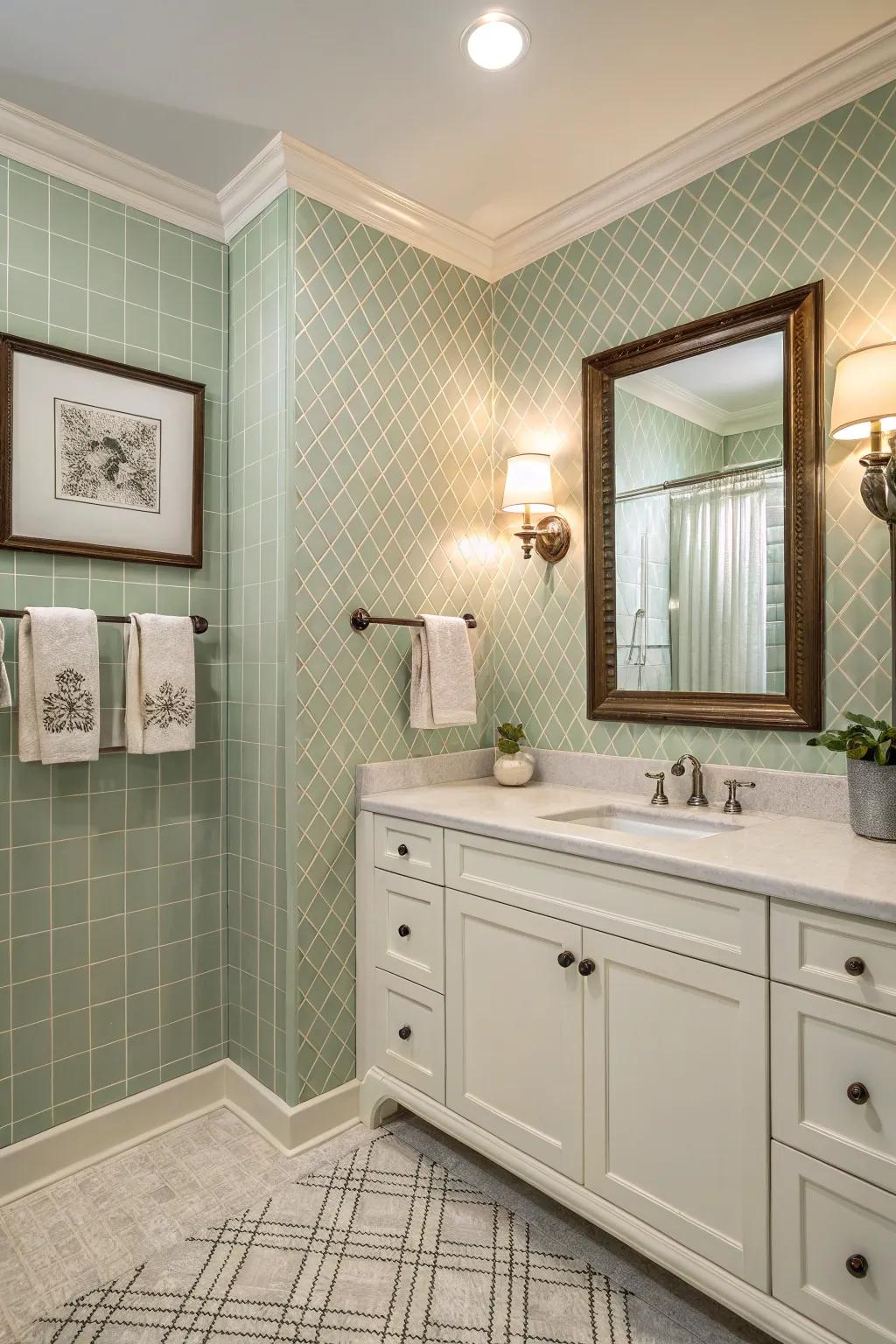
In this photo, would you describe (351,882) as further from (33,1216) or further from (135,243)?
(135,243)

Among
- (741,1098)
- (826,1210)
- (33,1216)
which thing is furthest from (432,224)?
(33,1216)

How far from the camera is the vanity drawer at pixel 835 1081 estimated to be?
123 cm

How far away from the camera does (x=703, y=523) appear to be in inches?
82.5

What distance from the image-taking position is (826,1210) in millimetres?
1291

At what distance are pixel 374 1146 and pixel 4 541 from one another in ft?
6.02

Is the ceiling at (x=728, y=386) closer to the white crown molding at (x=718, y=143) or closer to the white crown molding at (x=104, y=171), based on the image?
the white crown molding at (x=718, y=143)

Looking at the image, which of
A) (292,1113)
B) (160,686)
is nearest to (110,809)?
(160,686)

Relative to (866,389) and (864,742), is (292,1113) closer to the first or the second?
(864,742)

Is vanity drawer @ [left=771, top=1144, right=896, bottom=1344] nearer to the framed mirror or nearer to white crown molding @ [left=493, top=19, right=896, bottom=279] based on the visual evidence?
the framed mirror

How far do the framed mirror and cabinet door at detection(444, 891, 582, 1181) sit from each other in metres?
0.73

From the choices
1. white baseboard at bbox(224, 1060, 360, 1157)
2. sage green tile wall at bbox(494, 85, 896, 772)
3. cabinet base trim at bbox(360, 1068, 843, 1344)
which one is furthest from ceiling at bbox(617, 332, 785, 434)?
white baseboard at bbox(224, 1060, 360, 1157)

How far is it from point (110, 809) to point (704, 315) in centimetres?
207

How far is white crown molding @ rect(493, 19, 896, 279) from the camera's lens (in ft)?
5.74

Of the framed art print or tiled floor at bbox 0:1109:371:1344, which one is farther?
the framed art print
